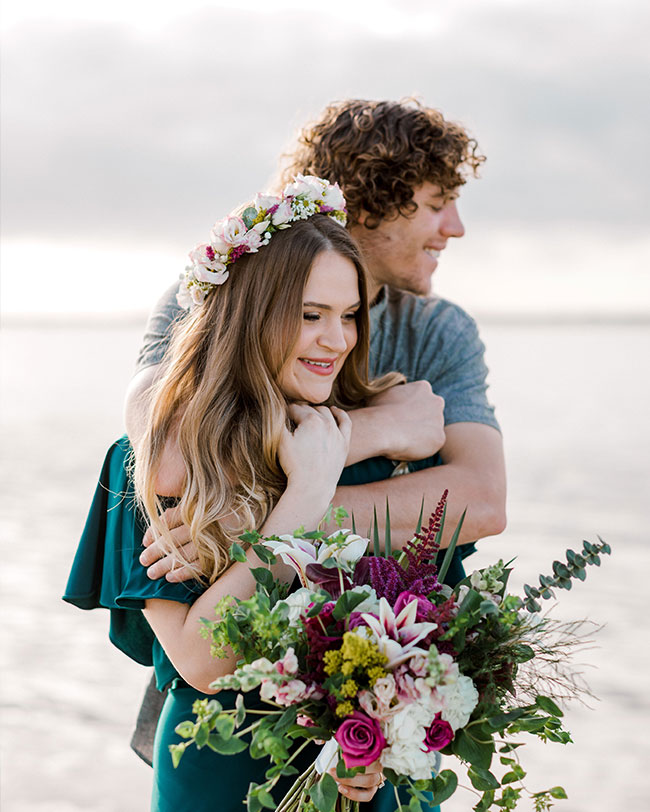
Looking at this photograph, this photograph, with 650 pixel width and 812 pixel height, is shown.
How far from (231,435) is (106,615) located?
6401 millimetres

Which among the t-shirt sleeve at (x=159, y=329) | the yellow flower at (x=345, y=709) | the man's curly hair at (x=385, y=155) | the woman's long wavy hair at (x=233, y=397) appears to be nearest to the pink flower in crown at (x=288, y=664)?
the yellow flower at (x=345, y=709)

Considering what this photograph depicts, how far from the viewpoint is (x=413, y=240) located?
341 cm

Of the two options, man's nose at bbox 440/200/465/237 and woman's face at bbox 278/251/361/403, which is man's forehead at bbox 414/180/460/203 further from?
woman's face at bbox 278/251/361/403

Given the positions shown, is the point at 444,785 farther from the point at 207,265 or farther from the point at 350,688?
the point at 207,265

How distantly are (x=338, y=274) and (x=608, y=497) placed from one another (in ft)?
35.4

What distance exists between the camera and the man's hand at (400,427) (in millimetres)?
2758

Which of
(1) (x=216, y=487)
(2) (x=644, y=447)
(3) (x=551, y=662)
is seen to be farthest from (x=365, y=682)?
(2) (x=644, y=447)

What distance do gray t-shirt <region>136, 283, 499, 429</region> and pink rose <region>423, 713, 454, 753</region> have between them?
138 cm

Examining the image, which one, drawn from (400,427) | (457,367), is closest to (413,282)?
(457,367)

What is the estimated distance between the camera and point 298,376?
8.77ft

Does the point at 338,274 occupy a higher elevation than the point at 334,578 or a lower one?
higher

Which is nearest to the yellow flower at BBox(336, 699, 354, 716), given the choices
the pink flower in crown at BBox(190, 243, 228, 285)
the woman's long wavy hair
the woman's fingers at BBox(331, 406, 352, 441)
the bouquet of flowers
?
the bouquet of flowers

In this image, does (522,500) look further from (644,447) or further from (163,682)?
(163,682)

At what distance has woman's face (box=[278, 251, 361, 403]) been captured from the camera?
263 centimetres
